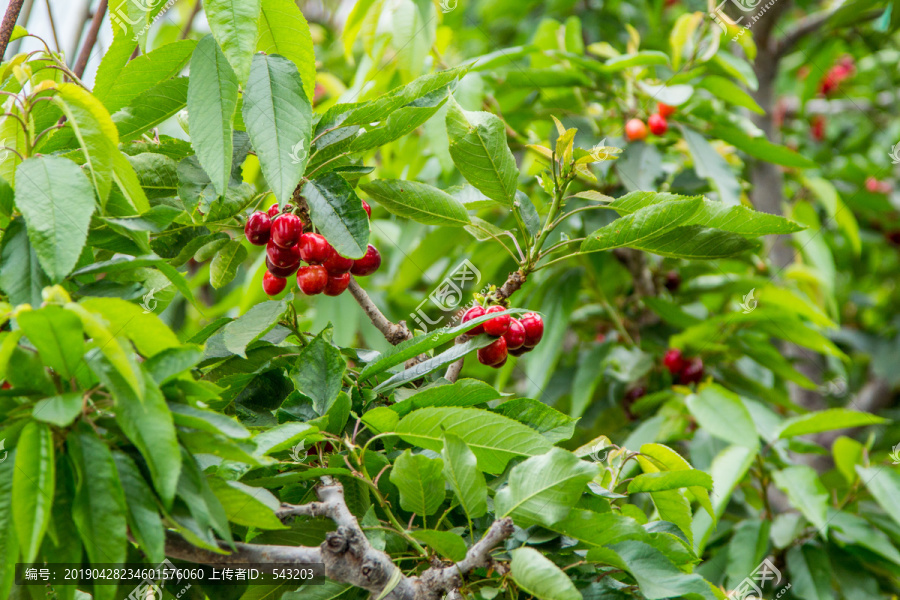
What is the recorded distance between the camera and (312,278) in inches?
30.7

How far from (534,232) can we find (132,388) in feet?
1.56

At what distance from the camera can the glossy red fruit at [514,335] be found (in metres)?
0.77

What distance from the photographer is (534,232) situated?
32.2 inches

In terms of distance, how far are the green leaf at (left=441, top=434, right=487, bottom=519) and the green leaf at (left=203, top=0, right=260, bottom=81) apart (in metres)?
0.37

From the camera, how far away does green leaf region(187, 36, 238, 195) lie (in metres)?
0.64

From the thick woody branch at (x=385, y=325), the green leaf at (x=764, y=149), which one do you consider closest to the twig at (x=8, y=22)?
the thick woody branch at (x=385, y=325)

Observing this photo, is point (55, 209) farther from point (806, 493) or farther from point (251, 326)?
point (806, 493)

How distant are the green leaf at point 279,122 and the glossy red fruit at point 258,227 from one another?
94 mm

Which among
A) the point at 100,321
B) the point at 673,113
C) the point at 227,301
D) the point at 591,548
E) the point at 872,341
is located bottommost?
the point at 872,341

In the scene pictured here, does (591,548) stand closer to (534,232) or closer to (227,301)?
(534,232)

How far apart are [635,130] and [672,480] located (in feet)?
3.30

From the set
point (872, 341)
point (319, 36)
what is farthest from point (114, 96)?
point (872, 341)

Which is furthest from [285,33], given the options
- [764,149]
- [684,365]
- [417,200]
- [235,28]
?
[684,365]

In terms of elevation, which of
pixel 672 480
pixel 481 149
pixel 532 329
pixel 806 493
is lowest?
pixel 806 493
